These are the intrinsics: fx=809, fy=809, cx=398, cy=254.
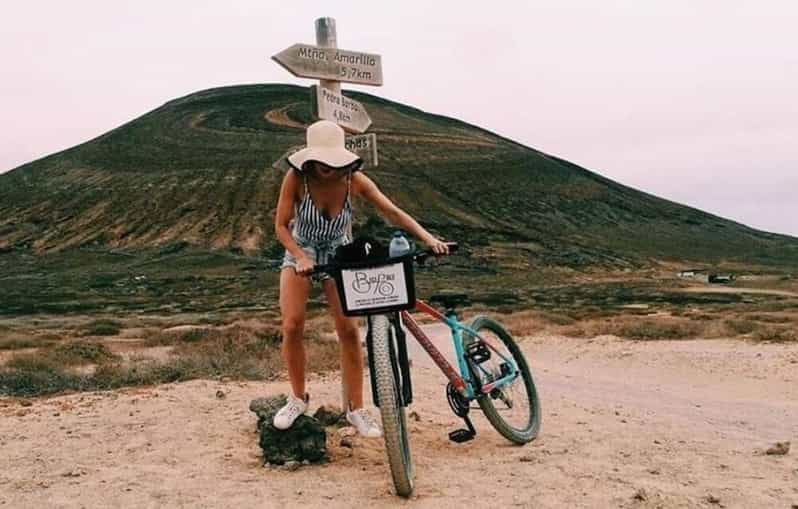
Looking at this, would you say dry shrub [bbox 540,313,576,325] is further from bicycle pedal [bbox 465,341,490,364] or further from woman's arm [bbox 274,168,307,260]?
woman's arm [bbox 274,168,307,260]

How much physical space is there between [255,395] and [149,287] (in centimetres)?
4419

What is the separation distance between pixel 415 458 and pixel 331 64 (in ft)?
12.1

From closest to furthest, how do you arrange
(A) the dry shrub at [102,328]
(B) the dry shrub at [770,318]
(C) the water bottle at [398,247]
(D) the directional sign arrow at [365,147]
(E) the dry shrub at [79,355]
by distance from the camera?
(C) the water bottle at [398,247], (D) the directional sign arrow at [365,147], (E) the dry shrub at [79,355], (B) the dry shrub at [770,318], (A) the dry shrub at [102,328]

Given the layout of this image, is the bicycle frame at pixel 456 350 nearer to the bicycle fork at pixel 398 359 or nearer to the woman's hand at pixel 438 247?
the bicycle fork at pixel 398 359

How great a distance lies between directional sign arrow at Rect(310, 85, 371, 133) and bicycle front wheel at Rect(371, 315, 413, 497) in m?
2.76

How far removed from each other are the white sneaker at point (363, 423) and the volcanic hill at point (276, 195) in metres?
63.2

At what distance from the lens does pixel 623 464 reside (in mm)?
5312

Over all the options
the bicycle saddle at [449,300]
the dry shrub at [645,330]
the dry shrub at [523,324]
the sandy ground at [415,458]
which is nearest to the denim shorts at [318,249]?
the bicycle saddle at [449,300]

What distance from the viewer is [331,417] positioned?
6742 mm

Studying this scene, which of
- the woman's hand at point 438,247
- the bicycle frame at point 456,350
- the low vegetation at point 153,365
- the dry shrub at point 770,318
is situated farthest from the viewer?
the dry shrub at point 770,318

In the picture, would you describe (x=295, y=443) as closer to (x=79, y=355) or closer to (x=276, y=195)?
(x=79, y=355)

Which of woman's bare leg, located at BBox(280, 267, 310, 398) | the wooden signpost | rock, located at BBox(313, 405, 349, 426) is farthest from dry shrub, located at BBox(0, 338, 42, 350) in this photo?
woman's bare leg, located at BBox(280, 267, 310, 398)

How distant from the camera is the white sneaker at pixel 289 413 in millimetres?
5527

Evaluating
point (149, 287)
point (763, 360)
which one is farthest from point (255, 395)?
point (149, 287)
